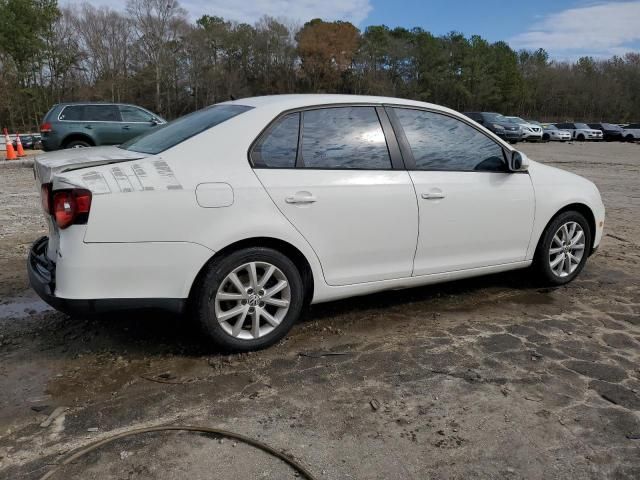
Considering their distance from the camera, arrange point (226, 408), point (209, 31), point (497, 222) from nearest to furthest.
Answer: point (226, 408), point (497, 222), point (209, 31)

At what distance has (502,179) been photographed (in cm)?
424

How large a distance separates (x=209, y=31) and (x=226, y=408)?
6935 centimetres

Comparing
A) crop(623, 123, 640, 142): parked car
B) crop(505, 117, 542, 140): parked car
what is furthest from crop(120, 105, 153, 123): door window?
crop(623, 123, 640, 142): parked car

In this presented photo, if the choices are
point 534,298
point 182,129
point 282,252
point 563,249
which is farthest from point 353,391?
point 563,249

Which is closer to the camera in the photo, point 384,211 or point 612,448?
point 612,448

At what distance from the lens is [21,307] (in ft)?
13.7

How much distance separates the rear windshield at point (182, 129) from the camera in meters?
3.38

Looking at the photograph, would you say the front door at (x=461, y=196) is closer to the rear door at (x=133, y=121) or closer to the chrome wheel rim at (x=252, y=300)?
the chrome wheel rim at (x=252, y=300)


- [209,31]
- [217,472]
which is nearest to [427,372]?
[217,472]

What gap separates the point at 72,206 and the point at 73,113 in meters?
12.3

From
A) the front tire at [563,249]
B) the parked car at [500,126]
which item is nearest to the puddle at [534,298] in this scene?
the front tire at [563,249]

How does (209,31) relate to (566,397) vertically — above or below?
above

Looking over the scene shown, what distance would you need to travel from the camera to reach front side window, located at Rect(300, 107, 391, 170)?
3.52 metres

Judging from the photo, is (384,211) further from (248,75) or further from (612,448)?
(248,75)
